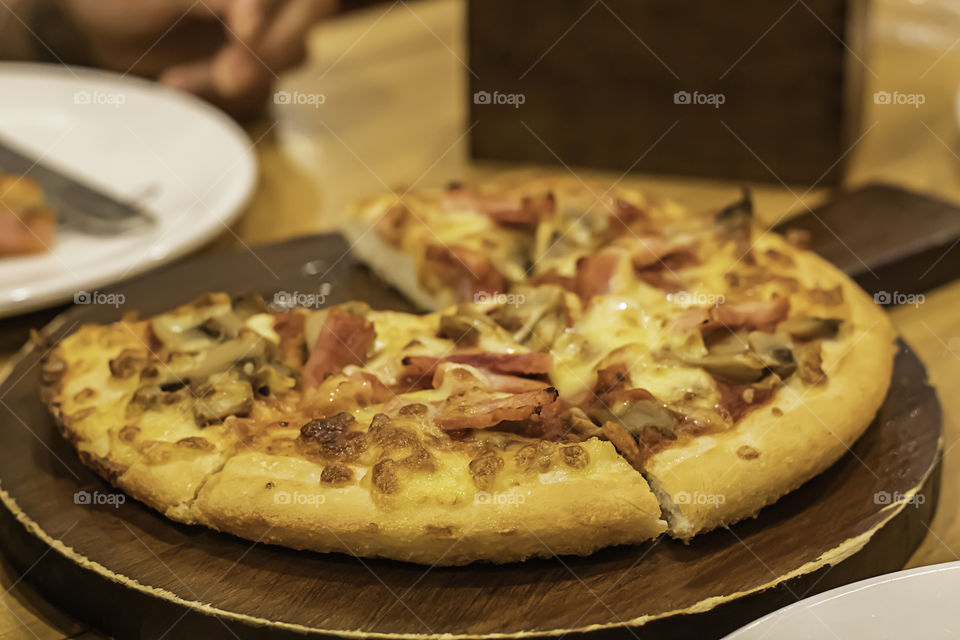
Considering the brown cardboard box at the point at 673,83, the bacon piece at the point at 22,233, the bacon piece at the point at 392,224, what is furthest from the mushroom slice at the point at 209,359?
the brown cardboard box at the point at 673,83

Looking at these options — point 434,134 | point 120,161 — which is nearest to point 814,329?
point 434,134

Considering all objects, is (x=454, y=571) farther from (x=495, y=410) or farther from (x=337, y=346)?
(x=337, y=346)

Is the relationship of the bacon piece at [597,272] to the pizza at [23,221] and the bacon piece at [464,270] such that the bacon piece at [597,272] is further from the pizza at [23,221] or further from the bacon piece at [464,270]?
the pizza at [23,221]

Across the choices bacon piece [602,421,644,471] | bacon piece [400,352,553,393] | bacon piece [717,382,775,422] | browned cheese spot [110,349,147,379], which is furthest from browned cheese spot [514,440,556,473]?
browned cheese spot [110,349,147,379]

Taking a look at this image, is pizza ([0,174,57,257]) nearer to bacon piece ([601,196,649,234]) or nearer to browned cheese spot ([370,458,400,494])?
bacon piece ([601,196,649,234])

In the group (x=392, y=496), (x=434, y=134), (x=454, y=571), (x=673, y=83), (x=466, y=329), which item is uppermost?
(x=673, y=83)

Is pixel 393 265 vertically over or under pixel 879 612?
over
